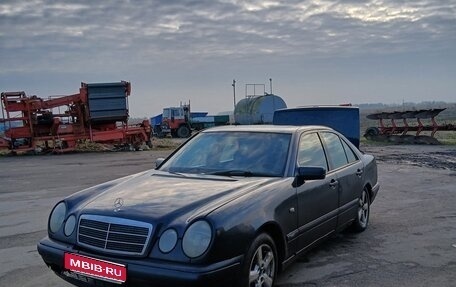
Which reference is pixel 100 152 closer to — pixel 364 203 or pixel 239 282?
pixel 364 203

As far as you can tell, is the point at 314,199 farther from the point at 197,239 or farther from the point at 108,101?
the point at 108,101

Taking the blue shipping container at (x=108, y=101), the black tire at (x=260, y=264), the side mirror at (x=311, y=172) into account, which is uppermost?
the blue shipping container at (x=108, y=101)

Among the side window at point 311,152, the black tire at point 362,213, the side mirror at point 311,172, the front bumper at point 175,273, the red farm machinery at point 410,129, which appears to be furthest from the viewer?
the red farm machinery at point 410,129

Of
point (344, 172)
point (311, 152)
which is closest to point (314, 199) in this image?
point (311, 152)

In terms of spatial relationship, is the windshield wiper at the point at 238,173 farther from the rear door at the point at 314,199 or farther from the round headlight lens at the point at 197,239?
the round headlight lens at the point at 197,239

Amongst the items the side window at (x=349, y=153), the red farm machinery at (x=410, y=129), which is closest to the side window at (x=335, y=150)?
the side window at (x=349, y=153)

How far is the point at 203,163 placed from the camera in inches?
196

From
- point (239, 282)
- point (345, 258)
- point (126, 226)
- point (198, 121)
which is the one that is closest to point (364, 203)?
point (345, 258)

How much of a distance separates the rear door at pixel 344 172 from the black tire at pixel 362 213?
21 centimetres

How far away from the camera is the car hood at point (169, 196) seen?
11.8ft

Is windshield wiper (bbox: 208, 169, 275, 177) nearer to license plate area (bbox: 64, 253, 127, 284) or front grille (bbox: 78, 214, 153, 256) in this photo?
front grille (bbox: 78, 214, 153, 256)

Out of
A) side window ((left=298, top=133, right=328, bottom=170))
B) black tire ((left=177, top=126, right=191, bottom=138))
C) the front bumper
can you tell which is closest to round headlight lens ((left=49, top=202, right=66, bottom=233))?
the front bumper

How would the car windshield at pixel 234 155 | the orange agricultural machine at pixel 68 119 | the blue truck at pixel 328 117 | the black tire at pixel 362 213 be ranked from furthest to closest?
the orange agricultural machine at pixel 68 119, the blue truck at pixel 328 117, the black tire at pixel 362 213, the car windshield at pixel 234 155

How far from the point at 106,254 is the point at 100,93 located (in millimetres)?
20043
